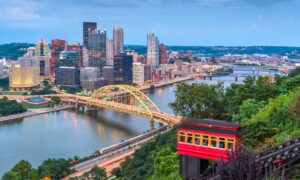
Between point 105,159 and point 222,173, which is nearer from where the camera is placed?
point 222,173

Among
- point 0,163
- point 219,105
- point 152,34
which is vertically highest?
point 152,34

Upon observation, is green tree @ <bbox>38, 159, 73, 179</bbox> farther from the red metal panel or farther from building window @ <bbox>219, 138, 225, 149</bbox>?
building window @ <bbox>219, 138, 225, 149</bbox>

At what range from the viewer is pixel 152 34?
63.9m

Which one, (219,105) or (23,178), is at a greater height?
(219,105)

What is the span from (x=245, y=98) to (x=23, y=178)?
6124 millimetres

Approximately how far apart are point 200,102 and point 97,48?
4533 cm

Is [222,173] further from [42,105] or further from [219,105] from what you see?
[42,105]

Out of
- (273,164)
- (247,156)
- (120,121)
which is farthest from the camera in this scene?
(120,121)

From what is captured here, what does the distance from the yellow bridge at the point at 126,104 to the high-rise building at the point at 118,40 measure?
2415cm

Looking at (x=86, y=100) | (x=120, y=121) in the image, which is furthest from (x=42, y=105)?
(x=120, y=121)

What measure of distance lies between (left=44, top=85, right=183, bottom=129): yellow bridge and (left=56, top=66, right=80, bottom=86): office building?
5.37m

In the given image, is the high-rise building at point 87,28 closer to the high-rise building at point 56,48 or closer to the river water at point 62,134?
the high-rise building at point 56,48

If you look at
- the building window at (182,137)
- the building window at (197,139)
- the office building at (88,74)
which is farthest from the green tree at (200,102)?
the office building at (88,74)

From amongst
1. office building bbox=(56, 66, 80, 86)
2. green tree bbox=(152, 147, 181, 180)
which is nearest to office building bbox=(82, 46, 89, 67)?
office building bbox=(56, 66, 80, 86)
